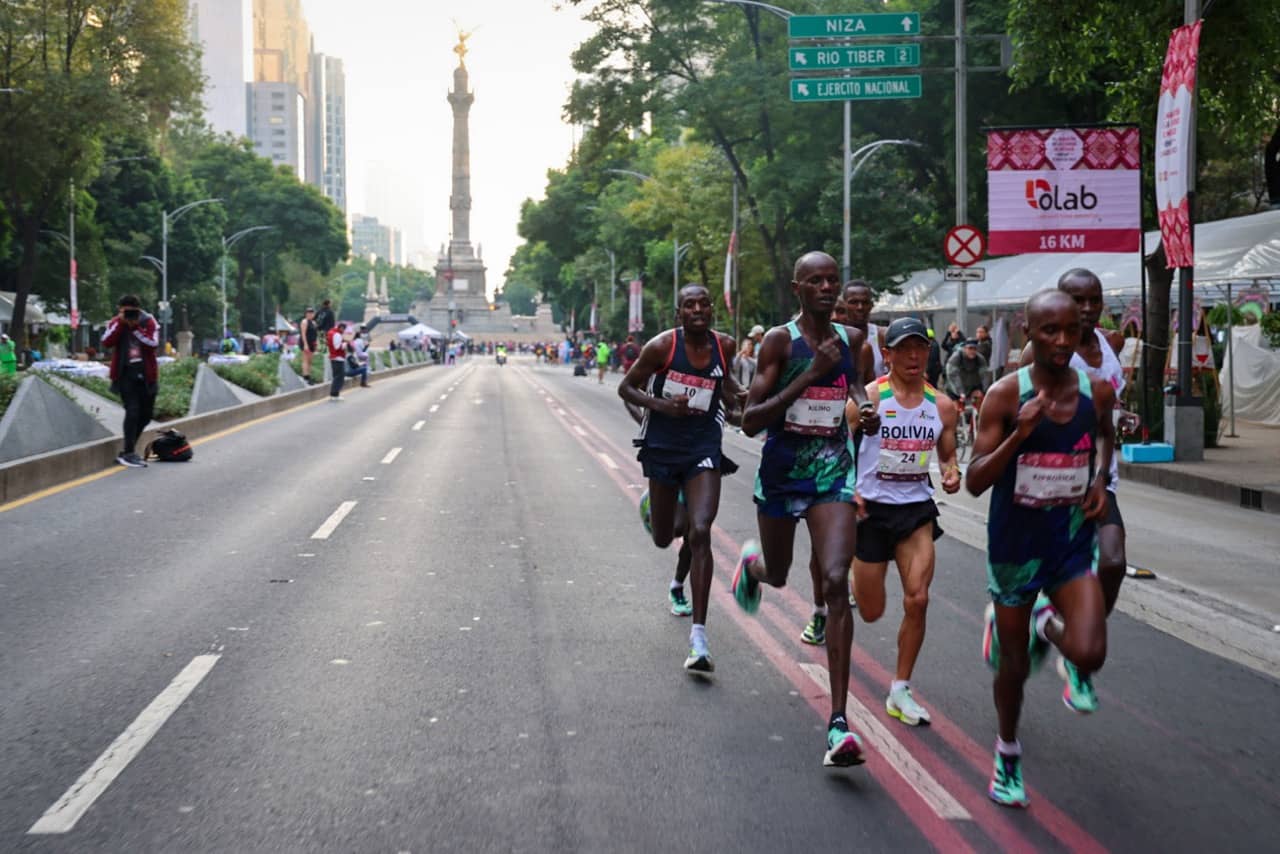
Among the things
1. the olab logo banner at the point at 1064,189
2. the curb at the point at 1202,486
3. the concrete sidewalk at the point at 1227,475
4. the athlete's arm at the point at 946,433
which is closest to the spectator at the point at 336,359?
the olab logo banner at the point at 1064,189

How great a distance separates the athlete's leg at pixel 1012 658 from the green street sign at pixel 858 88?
58.9ft

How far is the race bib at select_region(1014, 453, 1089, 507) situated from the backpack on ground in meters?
14.2

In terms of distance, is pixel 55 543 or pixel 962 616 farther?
pixel 55 543

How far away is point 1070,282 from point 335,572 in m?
5.55

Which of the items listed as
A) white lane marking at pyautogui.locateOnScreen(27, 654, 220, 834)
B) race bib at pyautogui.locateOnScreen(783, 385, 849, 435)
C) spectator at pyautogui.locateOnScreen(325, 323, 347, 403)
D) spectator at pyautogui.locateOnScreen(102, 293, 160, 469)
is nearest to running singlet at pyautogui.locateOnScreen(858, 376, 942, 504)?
race bib at pyautogui.locateOnScreen(783, 385, 849, 435)

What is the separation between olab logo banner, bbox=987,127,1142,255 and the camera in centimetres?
1931

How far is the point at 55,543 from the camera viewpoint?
1064cm

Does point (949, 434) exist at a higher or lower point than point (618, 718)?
higher

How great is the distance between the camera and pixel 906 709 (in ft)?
19.5

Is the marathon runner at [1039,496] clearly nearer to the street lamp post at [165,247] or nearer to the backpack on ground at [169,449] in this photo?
the backpack on ground at [169,449]

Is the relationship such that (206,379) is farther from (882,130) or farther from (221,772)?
(882,130)

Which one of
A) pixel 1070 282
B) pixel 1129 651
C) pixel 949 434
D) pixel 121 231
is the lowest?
pixel 1129 651

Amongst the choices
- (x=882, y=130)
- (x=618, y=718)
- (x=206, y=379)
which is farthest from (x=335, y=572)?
(x=882, y=130)

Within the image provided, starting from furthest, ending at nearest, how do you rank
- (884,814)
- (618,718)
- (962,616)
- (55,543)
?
(55,543)
(962,616)
(618,718)
(884,814)
